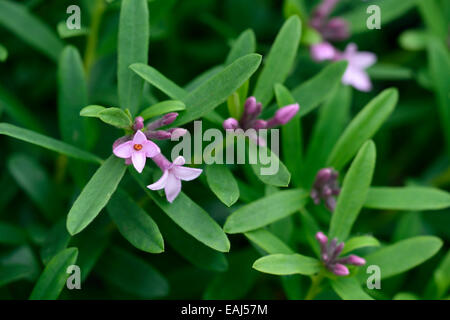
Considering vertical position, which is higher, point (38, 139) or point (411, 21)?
point (411, 21)

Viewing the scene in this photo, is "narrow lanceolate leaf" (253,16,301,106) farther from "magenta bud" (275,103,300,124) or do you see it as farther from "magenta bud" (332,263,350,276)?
"magenta bud" (332,263,350,276)

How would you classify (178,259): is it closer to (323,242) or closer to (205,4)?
(323,242)

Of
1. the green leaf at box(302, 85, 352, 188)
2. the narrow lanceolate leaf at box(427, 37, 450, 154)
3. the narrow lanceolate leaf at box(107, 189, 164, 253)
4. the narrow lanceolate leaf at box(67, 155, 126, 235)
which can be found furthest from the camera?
the narrow lanceolate leaf at box(427, 37, 450, 154)

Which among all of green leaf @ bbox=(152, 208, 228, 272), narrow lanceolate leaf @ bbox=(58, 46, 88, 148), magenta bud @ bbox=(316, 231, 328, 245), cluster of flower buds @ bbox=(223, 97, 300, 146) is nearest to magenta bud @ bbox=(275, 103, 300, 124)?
cluster of flower buds @ bbox=(223, 97, 300, 146)

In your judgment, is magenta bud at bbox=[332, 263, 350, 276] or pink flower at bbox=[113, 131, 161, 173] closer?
pink flower at bbox=[113, 131, 161, 173]

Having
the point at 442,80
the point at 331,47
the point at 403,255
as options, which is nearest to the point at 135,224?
the point at 403,255

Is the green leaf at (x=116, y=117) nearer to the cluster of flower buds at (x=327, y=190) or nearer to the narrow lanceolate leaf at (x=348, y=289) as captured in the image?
the cluster of flower buds at (x=327, y=190)
